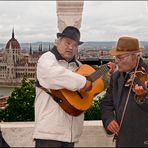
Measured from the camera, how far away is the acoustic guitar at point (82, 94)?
2145mm

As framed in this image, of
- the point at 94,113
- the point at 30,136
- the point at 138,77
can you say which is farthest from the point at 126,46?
the point at 94,113

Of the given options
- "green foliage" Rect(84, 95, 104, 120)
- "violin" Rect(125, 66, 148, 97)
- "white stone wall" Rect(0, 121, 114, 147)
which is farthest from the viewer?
"green foliage" Rect(84, 95, 104, 120)

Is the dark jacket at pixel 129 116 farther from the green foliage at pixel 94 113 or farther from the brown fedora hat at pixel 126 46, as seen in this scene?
the green foliage at pixel 94 113

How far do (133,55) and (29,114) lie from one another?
1.87m

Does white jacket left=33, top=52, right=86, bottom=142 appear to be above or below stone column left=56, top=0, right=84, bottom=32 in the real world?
below

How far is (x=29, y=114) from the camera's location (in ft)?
12.3

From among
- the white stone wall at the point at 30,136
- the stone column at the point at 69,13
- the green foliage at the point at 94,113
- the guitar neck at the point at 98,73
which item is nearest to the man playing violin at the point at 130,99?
the guitar neck at the point at 98,73

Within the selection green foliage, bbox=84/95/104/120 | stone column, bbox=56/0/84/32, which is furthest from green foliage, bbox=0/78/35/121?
stone column, bbox=56/0/84/32

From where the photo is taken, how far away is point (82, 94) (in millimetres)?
2238

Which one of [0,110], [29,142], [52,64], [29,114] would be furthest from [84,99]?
[0,110]

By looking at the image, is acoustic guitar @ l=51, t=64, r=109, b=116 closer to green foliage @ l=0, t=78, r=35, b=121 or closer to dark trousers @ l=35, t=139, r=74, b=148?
dark trousers @ l=35, t=139, r=74, b=148

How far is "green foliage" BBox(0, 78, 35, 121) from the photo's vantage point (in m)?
3.72

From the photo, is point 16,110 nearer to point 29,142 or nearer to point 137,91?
point 29,142

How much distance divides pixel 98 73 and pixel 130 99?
284 millimetres
